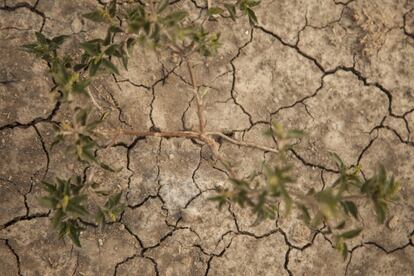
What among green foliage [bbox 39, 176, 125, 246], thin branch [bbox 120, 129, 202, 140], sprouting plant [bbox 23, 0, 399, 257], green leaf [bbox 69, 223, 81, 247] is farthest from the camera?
thin branch [bbox 120, 129, 202, 140]

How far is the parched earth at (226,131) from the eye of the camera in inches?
113

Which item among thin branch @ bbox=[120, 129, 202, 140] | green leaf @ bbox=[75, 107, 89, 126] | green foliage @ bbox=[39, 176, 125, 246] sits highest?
thin branch @ bbox=[120, 129, 202, 140]

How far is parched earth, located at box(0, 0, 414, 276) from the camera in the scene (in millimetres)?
2871

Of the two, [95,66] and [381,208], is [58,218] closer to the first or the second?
[95,66]

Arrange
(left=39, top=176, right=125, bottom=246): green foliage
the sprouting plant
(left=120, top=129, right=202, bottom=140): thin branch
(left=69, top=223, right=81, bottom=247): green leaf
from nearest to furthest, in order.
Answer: the sprouting plant < (left=39, top=176, right=125, bottom=246): green foliage < (left=69, top=223, right=81, bottom=247): green leaf < (left=120, top=129, right=202, bottom=140): thin branch

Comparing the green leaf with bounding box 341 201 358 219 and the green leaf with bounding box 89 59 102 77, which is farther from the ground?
the green leaf with bounding box 89 59 102 77

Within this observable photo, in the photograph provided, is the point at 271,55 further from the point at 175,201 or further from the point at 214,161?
the point at 175,201

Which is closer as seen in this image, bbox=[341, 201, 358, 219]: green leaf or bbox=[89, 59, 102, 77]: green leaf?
bbox=[341, 201, 358, 219]: green leaf

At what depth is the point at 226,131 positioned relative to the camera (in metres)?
3.07

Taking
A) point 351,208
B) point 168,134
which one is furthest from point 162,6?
point 351,208

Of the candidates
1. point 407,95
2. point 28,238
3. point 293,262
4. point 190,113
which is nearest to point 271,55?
point 190,113

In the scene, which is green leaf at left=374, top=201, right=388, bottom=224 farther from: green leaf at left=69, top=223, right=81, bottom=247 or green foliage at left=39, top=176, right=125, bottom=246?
green leaf at left=69, top=223, right=81, bottom=247

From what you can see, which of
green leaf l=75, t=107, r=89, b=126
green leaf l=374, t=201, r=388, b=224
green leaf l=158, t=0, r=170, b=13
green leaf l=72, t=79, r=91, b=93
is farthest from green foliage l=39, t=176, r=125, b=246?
green leaf l=374, t=201, r=388, b=224

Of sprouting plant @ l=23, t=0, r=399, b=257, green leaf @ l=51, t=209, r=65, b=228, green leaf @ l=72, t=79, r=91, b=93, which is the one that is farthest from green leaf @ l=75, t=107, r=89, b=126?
green leaf @ l=51, t=209, r=65, b=228
